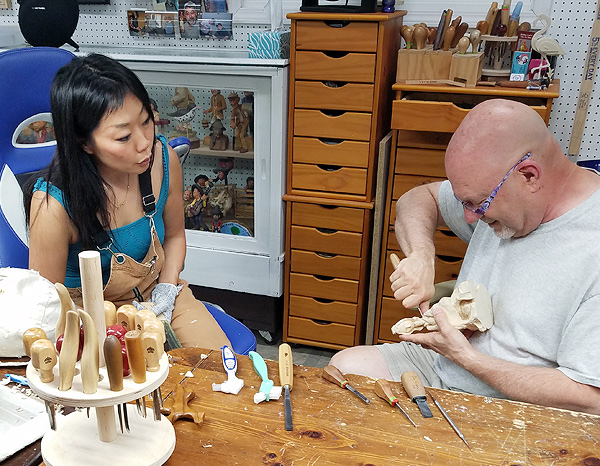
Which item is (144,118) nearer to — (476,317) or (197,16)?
(476,317)

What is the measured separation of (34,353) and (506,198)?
1.03 m

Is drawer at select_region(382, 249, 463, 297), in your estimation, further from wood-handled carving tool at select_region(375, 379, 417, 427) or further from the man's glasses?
wood-handled carving tool at select_region(375, 379, 417, 427)

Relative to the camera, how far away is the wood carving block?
3.29 ft

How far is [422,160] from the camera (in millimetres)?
2381

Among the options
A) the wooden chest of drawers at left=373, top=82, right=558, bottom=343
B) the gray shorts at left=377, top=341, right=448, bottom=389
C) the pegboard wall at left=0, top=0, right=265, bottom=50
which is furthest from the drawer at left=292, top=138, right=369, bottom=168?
the gray shorts at left=377, top=341, right=448, bottom=389

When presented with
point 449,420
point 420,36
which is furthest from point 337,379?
point 420,36

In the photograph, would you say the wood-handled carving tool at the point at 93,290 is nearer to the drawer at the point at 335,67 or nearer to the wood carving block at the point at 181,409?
the wood carving block at the point at 181,409

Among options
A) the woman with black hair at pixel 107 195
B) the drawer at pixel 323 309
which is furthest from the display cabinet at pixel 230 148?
the woman with black hair at pixel 107 195

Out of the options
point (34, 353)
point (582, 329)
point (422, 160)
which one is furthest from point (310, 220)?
point (34, 353)

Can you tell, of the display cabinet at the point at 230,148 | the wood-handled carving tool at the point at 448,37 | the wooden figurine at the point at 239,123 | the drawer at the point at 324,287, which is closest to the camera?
the wood-handled carving tool at the point at 448,37

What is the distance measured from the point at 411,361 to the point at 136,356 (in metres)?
1.00

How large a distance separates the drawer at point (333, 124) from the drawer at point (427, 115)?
0.16 meters

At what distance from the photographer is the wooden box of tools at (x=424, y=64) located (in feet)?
7.36

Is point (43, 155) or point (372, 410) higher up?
point (43, 155)
